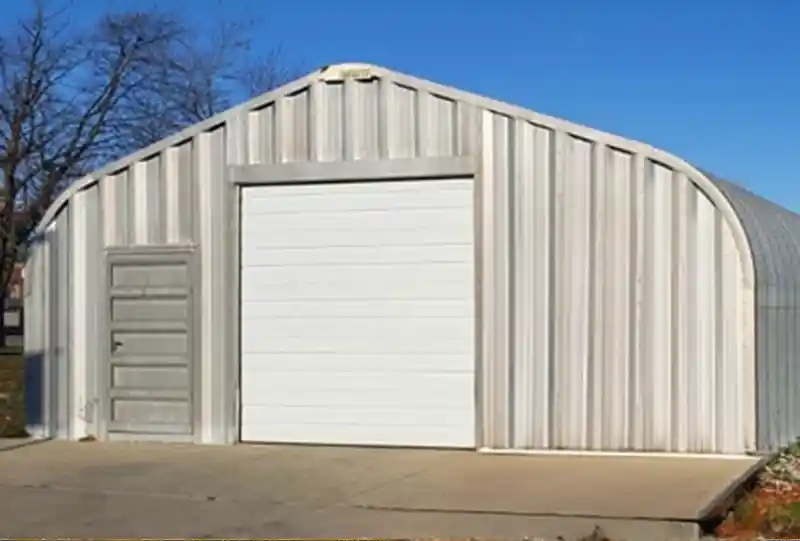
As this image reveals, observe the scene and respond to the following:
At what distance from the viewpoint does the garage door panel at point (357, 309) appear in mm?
13773

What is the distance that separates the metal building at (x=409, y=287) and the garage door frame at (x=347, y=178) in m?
0.02

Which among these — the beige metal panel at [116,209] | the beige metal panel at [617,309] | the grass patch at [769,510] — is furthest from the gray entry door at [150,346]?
the grass patch at [769,510]

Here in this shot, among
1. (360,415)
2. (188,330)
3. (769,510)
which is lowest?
(769,510)

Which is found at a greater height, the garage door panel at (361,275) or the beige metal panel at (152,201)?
the beige metal panel at (152,201)

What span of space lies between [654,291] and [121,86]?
84.5 feet

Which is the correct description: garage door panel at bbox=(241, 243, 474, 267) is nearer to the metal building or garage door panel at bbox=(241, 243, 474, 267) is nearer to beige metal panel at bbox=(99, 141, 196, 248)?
the metal building

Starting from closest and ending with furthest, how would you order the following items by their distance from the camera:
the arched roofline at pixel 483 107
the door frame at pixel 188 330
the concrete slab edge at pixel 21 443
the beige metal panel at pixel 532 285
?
the arched roofline at pixel 483 107 < the beige metal panel at pixel 532 285 < the concrete slab edge at pixel 21 443 < the door frame at pixel 188 330

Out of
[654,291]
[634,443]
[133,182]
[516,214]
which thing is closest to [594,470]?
[634,443]

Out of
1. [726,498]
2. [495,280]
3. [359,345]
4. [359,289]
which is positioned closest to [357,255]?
[359,289]

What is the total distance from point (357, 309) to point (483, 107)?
2.47 meters

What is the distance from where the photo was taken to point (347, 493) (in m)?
10.8

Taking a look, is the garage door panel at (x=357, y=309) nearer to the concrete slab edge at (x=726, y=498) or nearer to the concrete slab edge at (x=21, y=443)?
the concrete slab edge at (x=21, y=443)

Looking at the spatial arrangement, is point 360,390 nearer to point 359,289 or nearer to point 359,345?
point 359,345

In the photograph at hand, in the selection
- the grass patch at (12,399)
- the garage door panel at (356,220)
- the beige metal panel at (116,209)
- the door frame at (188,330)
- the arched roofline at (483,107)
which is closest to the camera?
the arched roofline at (483,107)
